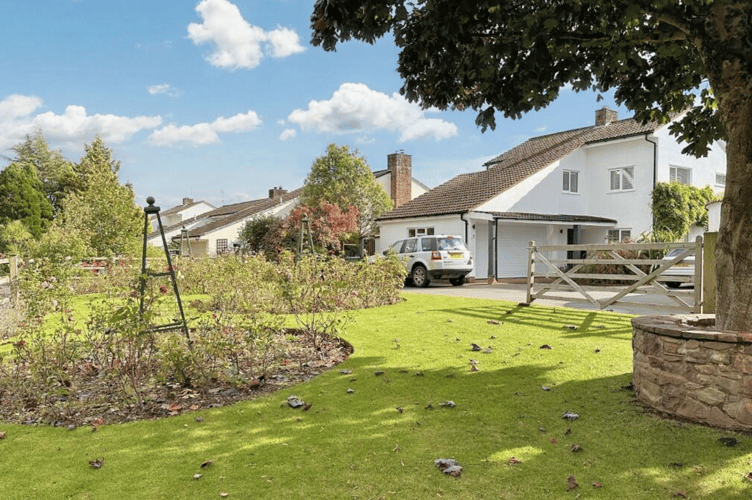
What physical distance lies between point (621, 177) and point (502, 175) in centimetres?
578

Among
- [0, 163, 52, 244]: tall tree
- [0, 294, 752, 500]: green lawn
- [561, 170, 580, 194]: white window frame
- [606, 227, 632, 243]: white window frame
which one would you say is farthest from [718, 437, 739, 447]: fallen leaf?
[0, 163, 52, 244]: tall tree

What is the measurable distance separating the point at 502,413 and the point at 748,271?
255 centimetres

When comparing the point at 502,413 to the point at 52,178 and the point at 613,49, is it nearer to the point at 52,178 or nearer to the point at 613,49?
the point at 613,49

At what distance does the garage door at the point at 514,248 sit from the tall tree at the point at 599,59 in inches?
677

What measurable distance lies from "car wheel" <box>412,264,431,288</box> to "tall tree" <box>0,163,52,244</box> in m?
28.2

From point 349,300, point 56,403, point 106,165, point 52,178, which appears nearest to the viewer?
point 56,403

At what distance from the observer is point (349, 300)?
12211 millimetres

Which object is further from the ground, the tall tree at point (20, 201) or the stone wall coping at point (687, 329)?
the tall tree at point (20, 201)

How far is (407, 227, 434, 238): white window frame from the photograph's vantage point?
24.6 meters

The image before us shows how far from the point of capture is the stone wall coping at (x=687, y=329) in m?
4.19

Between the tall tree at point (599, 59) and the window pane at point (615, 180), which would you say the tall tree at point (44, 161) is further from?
the tall tree at point (599, 59)

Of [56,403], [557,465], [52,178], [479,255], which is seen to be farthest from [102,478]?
[52,178]

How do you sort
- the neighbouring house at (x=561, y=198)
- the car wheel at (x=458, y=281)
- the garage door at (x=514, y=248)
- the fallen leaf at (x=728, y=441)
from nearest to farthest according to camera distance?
1. the fallen leaf at (x=728, y=441)
2. the car wheel at (x=458, y=281)
3. the neighbouring house at (x=561, y=198)
4. the garage door at (x=514, y=248)

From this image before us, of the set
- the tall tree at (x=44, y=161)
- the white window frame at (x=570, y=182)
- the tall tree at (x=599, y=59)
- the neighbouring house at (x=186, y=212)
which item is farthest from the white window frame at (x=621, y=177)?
the neighbouring house at (x=186, y=212)
